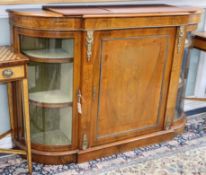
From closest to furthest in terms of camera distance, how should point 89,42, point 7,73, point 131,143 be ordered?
point 7,73 → point 89,42 → point 131,143

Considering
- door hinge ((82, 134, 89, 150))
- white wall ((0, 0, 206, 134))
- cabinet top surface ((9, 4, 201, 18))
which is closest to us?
cabinet top surface ((9, 4, 201, 18))

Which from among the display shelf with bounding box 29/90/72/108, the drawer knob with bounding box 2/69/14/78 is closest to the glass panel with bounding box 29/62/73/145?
the display shelf with bounding box 29/90/72/108

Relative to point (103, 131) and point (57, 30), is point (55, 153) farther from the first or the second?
point (57, 30)

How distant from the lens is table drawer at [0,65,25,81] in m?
1.62

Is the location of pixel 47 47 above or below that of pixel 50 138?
above

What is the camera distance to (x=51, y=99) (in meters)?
1.95

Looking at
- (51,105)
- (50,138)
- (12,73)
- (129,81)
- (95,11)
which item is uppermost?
(95,11)

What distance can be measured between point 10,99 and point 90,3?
0.81 meters

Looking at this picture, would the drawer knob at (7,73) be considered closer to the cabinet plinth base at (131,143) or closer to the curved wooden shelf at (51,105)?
the curved wooden shelf at (51,105)

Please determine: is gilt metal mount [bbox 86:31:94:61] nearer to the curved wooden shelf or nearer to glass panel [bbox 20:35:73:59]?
glass panel [bbox 20:35:73:59]

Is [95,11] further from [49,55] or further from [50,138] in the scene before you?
[50,138]

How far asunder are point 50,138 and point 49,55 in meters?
0.55

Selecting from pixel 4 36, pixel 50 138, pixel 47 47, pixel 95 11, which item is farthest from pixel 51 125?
pixel 95 11

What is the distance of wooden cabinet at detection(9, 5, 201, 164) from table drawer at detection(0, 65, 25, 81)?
181mm
